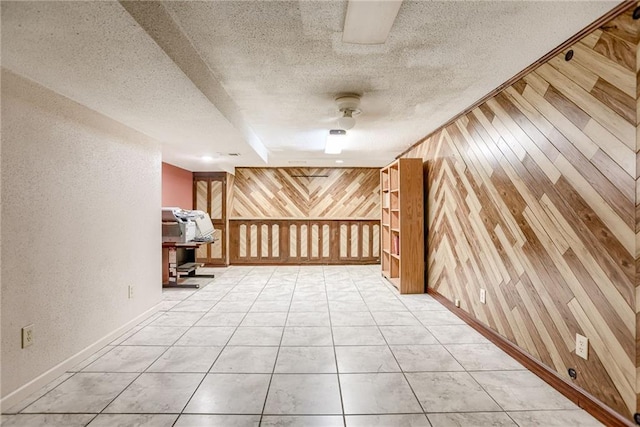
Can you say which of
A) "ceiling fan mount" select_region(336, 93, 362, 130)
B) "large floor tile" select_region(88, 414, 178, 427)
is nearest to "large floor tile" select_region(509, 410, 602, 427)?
"large floor tile" select_region(88, 414, 178, 427)

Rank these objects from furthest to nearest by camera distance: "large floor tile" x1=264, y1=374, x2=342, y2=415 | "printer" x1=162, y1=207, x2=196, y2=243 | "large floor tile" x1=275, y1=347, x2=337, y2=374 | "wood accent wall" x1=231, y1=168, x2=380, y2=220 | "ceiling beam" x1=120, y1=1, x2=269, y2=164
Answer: "wood accent wall" x1=231, y1=168, x2=380, y2=220
"printer" x1=162, y1=207, x2=196, y2=243
"large floor tile" x1=275, y1=347, x2=337, y2=374
"large floor tile" x1=264, y1=374, x2=342, y2=415
"ceiling beam" x1=120, y1=1, x2=269, y2=164

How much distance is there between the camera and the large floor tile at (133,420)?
5.54ft

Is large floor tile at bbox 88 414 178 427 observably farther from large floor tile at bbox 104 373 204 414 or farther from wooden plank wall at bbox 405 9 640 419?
wooden plank wall at bbox 405 9 640 419

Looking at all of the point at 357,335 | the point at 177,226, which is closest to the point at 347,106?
the point at 357,335

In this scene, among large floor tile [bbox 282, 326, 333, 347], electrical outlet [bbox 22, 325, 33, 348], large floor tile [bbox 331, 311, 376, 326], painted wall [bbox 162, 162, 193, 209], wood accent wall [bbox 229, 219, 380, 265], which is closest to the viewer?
electrical outlet [bbox 22, 325, 33, 348]

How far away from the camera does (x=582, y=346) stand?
1.84m

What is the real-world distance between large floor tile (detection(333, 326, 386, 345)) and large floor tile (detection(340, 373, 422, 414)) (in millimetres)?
563

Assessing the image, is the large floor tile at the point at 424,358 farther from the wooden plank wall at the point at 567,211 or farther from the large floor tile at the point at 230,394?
the large floor tile at the point at 230,394

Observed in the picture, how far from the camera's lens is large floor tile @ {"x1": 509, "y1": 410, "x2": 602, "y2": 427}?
1691mm

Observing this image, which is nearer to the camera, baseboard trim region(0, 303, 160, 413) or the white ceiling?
the white ceiling

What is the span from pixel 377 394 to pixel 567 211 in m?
1.64

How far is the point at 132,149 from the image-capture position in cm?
318

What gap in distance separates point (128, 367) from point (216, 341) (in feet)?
2.22

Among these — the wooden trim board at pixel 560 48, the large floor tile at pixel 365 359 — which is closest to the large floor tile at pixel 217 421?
the large floor tile at pixel 365 359
